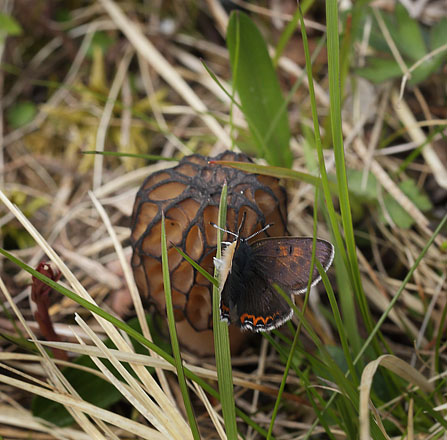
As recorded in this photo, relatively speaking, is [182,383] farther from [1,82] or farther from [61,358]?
[1,82]

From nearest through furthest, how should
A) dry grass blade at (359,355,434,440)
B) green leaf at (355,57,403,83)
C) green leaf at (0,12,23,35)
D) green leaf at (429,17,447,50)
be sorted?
dry grass blade at (359,355,434,440)
green leaf at (429,17,447,50)
green leaf at (355,57,403,83)
green leaf at (0,12,23,35)

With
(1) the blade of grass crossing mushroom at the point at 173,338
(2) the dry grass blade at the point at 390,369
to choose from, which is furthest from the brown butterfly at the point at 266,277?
(2) the dry grass blade at the point at 390,369

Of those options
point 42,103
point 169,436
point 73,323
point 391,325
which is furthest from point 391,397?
point 42,103

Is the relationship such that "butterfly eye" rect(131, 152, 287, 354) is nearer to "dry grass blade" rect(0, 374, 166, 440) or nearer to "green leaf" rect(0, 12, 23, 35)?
"dry grass blade" rect(0, 374, 166, 440)

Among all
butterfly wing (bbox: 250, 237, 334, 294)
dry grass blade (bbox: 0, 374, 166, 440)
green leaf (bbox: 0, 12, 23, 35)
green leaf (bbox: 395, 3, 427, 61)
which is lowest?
dry grass blade (bbox: 0, 374, 166, 440)

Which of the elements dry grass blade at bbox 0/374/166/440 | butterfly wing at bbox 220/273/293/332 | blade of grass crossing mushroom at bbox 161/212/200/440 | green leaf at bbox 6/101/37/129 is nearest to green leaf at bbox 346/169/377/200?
butterfly wing at bbox 220/273/293/332

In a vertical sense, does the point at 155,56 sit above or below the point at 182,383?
Answer: above
